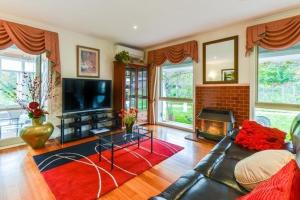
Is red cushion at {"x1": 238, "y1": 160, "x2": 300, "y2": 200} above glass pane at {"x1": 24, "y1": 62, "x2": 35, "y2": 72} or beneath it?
beneath

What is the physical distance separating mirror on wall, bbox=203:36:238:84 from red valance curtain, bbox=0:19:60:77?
10.2ft

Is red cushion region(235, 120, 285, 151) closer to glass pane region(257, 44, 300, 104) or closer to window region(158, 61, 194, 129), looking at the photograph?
glass pane region(257, 44, 300, 104)

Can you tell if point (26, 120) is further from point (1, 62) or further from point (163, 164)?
point (163, 164)

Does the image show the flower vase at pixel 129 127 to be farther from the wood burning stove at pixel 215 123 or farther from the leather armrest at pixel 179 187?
the wood burning stove at pixel 215 123

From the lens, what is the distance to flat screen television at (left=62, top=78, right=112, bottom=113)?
335 centimetres

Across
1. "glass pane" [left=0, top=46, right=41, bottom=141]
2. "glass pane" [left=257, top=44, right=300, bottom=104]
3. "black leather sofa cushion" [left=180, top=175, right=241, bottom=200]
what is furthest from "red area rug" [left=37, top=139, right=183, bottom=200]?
"glass pane" [left=257, top=44, right=300, bottom=104]

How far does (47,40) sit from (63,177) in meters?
2.51

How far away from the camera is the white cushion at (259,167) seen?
3.46 feet

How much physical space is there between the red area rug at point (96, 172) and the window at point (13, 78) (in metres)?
1.43

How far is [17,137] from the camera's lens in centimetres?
315

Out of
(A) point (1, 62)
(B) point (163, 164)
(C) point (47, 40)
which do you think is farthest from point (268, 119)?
(A) point (1, 62)

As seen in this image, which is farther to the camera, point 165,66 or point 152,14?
point 165,66

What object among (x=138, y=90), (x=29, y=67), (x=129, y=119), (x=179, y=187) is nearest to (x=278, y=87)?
(x=129, y=119)

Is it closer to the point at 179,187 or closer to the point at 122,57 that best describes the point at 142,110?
the point at 122,57
